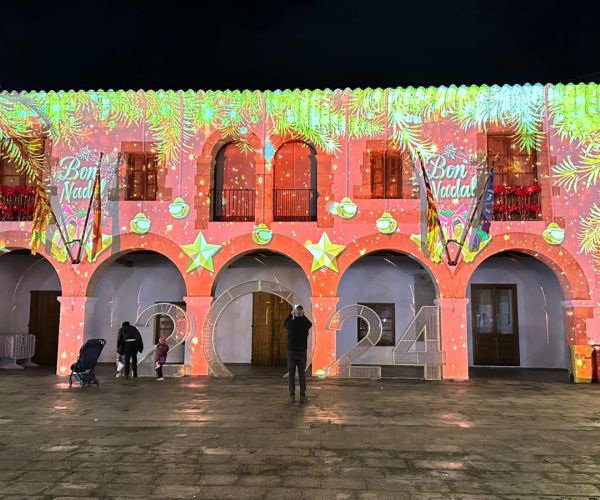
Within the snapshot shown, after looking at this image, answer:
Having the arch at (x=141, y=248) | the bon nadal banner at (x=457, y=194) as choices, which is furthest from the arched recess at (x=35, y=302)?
the bon nadal banner at (x=457, y=194)

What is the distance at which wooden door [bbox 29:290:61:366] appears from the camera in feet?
50.0

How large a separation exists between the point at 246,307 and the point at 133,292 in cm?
347

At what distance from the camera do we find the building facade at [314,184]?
40.1 ft

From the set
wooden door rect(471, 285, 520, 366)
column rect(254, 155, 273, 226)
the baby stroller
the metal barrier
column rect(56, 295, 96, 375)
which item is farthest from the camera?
wooden door rect(471, 285, 520, 366)

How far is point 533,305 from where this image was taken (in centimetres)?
1490

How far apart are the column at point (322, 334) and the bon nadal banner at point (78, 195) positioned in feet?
17.5

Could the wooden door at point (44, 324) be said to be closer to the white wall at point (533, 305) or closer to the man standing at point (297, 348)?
the man standing at point (297, 348)

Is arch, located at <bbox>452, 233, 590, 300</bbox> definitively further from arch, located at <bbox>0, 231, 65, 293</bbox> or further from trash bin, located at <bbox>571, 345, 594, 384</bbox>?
arch, located at <bbox>0, 231, 65, 293</bbox>

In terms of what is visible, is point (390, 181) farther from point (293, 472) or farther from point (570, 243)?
point (293, 472)

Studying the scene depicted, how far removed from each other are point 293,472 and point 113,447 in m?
2.22

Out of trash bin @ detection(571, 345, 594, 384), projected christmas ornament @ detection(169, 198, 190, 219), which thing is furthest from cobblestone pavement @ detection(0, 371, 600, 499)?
projected christmas ornament @ detection(169, 198, 190, 219)

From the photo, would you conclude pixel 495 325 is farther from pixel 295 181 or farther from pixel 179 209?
pixel 179 209

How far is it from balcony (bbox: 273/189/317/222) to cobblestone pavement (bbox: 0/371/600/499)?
4.77m

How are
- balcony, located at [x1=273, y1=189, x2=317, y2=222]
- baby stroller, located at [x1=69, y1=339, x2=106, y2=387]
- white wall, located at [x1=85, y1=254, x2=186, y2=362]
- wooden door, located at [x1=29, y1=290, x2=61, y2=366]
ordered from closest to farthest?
baby stroller, located at [x1=69, y1=339, x2=106, y2=387], balcony, located at [x1=273, y1=189, x2=317, y2=222], wooden door, located at [x1=29, y1=290, x2=61, y2=366], white wall, located at [x1=85, y1=254, x2=186, y2=362]
